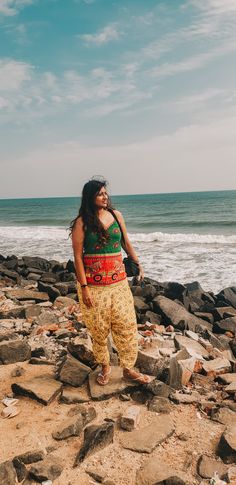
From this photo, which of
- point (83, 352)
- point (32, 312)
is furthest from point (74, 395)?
point (32, 312)

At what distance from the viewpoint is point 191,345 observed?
18.2ft

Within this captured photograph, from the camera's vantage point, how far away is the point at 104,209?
3787mm

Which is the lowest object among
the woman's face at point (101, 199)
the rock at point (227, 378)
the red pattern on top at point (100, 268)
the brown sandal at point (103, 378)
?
the rock at point (227, 378)

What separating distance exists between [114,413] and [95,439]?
563mm

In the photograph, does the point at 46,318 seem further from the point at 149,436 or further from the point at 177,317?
the point at 149,436

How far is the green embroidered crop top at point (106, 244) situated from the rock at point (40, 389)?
57.0 inches

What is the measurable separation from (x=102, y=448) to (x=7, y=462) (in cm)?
76

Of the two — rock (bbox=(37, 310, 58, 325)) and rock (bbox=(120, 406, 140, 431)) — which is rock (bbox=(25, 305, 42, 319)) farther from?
rock (bbox=(120, 406, 140, 431))

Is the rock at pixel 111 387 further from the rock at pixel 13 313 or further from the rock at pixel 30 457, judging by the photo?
the rock at pixel 13 313

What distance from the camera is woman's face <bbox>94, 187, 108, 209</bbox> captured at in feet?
12.0

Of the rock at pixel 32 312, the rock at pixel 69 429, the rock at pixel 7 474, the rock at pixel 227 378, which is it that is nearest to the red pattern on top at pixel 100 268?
the rock at pixel 69 429

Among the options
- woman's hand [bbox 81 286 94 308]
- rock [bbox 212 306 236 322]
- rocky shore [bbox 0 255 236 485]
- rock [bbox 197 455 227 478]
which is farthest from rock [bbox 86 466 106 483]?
rock [bbox 212 306 236 322]

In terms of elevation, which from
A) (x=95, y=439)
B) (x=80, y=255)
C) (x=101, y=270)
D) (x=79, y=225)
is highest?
(x=79, y=225)

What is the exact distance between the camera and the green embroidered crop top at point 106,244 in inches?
145
